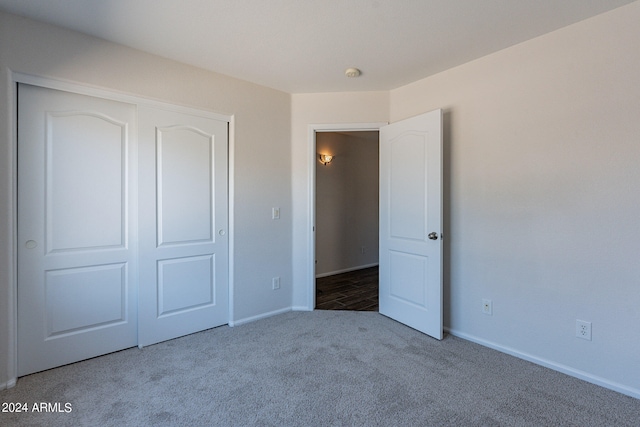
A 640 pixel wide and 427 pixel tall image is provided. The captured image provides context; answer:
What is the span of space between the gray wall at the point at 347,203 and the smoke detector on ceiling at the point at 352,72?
2.02m

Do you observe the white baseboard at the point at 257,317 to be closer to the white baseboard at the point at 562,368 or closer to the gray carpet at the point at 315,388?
the gray carpet at the point at 315,388

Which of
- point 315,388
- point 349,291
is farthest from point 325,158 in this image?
point 315,388

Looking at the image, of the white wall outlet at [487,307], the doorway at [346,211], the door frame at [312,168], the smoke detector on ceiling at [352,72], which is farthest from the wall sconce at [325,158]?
the white wall outlet at [487,307]

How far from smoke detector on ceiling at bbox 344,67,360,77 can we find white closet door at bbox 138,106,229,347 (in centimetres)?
124

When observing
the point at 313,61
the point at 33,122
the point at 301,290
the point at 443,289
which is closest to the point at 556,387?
the point at 443,289

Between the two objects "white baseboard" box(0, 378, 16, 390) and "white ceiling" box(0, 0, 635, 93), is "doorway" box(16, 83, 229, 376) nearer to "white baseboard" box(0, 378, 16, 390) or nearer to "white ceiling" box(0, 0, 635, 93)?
"white baseboard" box(0, 378, 16, 390)

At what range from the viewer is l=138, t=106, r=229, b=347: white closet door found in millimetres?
2488

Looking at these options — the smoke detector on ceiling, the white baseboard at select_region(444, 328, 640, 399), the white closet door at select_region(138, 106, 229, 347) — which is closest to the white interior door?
the white baseboard at select_region(444, 328, 640, 399)

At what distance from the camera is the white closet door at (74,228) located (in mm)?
2041

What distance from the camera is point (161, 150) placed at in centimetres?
254

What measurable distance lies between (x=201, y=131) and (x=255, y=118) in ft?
1.88

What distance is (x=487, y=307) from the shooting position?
252 centimetres

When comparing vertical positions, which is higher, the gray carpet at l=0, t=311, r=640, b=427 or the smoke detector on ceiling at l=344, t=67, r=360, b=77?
the smoke detector on ceiling at l=344, t=67, r=360, b=77

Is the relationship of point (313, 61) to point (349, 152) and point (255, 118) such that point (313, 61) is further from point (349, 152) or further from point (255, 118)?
point (349, 152)
